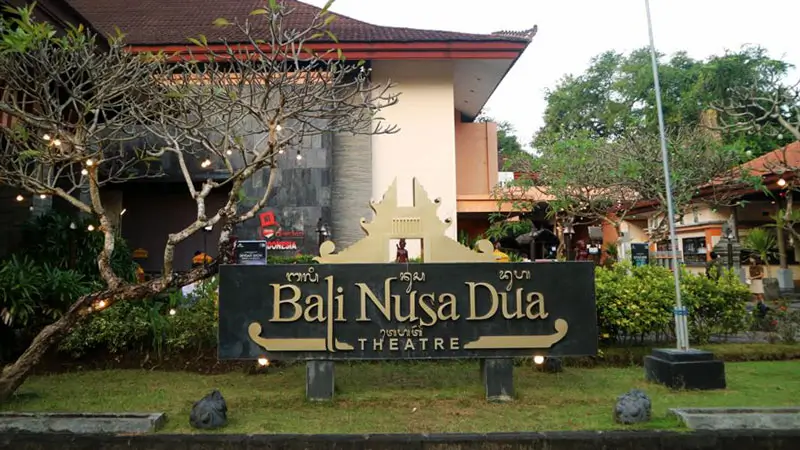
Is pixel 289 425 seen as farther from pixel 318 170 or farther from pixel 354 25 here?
pixel 354 25

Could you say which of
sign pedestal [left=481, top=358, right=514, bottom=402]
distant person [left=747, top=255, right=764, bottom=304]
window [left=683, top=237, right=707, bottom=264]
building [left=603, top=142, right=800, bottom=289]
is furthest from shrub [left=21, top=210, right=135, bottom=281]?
window [left=683, top=237, right=707, bottom=264]

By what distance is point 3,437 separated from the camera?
416 centimetres

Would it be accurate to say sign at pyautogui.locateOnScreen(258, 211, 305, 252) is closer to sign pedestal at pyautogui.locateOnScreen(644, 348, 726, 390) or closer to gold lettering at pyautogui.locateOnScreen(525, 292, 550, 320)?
gold lettering at pyautogui.locateOnScreen(525, 292, 550, 320)

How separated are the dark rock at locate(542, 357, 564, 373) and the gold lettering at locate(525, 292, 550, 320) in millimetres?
1558

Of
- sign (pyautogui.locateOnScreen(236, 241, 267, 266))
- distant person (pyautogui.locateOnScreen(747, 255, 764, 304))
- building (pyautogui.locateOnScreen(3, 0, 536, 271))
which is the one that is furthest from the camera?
distant person (pyautogui.locateOnScreen(747, 255, 764, 304))

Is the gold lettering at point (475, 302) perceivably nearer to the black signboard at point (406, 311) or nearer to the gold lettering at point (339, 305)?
the black signboard at point (406, 311)

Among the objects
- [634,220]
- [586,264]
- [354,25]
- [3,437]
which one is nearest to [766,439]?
[586,264]

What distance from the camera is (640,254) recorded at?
1204 cm

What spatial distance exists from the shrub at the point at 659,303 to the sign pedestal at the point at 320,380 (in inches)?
160

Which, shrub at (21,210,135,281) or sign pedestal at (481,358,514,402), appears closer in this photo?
sign pedestal at (481,358,514,402)

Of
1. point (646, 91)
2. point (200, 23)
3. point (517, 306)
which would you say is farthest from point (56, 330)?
point (646, 91)

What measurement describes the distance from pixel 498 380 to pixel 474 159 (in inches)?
479

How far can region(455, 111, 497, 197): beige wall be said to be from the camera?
16703 mm

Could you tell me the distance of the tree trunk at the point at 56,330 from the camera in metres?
5.10
